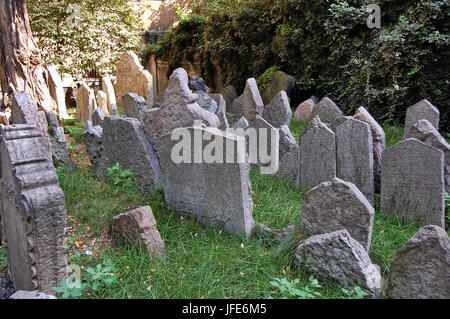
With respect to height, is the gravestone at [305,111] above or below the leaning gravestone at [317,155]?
above

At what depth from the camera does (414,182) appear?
3359mm

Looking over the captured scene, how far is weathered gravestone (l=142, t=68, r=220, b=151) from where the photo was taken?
12.6 feet

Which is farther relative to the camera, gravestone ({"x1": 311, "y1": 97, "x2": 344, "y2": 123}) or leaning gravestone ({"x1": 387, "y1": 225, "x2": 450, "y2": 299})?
gravestone ({"x1": 311, "y1": 97, "x2": 344, "y2": 123})

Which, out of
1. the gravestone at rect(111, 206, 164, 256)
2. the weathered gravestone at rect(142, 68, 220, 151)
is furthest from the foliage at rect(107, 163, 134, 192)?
the gravestone at rect(111, 206, 164, 256)

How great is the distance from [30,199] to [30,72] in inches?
190

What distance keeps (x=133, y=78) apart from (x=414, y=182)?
764 centimetres

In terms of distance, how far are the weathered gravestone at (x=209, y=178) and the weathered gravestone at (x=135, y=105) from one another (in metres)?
1.86

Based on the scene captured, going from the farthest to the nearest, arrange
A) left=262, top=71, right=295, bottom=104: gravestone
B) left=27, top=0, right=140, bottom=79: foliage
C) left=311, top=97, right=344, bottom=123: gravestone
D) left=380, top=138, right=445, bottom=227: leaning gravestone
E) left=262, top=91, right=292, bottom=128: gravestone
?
1. left=27, top=0, right=140, bottom=79: foliage
2. left=262, top=71, right=295, bottom=104: gravestone
3. left=311, top=97, right=344, bottom=123: gravestone
4. left=262, top=91, right=292, bottom=128: gravestone
5. left=380, top=138, right=445, bottom=227: leaning gravestone

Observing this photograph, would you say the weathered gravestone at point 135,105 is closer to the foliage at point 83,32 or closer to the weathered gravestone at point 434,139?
the weathered gravestone at point 434,139

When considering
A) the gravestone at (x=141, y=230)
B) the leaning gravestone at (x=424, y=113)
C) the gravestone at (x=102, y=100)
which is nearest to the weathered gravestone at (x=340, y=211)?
the gravestone at (x=141, y=230)

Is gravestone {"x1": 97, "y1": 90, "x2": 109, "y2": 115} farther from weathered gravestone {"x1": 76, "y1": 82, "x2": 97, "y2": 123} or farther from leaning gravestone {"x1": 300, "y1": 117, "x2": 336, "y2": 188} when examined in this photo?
leaning gravestone {"x1": 300, "y1": 117, "x2": 336, "y2": 188}

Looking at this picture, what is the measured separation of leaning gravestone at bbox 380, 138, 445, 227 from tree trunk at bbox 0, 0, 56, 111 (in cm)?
527

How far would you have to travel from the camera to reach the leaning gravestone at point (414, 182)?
3.23 metres
